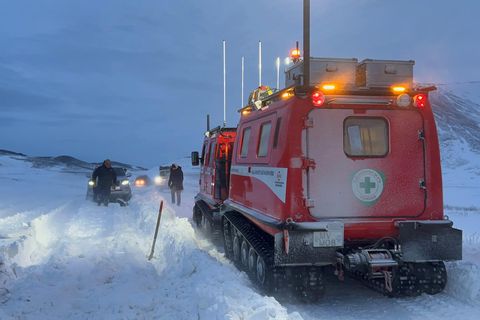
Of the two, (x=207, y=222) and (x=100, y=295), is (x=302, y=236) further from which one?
(x=207, y=222)

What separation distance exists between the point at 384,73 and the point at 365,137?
962mm

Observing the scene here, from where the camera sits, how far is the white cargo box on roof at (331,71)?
21.9 feet

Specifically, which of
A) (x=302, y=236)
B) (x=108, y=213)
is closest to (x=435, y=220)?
(x=302, y=236)

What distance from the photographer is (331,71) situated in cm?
673

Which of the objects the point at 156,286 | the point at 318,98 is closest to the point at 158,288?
the point at 156,286

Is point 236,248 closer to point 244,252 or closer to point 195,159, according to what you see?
point 244,252

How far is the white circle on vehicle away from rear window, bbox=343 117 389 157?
0.26m

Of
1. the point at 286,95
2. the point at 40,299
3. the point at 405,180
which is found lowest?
the point at 40,299

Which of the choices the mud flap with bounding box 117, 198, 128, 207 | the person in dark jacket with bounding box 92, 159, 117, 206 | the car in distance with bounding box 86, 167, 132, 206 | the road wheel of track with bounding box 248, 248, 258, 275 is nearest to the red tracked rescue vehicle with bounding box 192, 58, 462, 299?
the road wheel of track with bounding box 248, 248, 258, 275

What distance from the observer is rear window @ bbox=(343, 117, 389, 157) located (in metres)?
6.54

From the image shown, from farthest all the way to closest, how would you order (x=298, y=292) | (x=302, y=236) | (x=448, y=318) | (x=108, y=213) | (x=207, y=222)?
(x=108, y=213) → (x=207, y=222) → (x=298, y=292) → (x=302, y=236) → (x=448, y=318)

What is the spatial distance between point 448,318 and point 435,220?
132cm

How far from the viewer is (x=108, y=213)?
687 inches

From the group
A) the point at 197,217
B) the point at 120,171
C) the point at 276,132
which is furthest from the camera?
the point at 120,171
